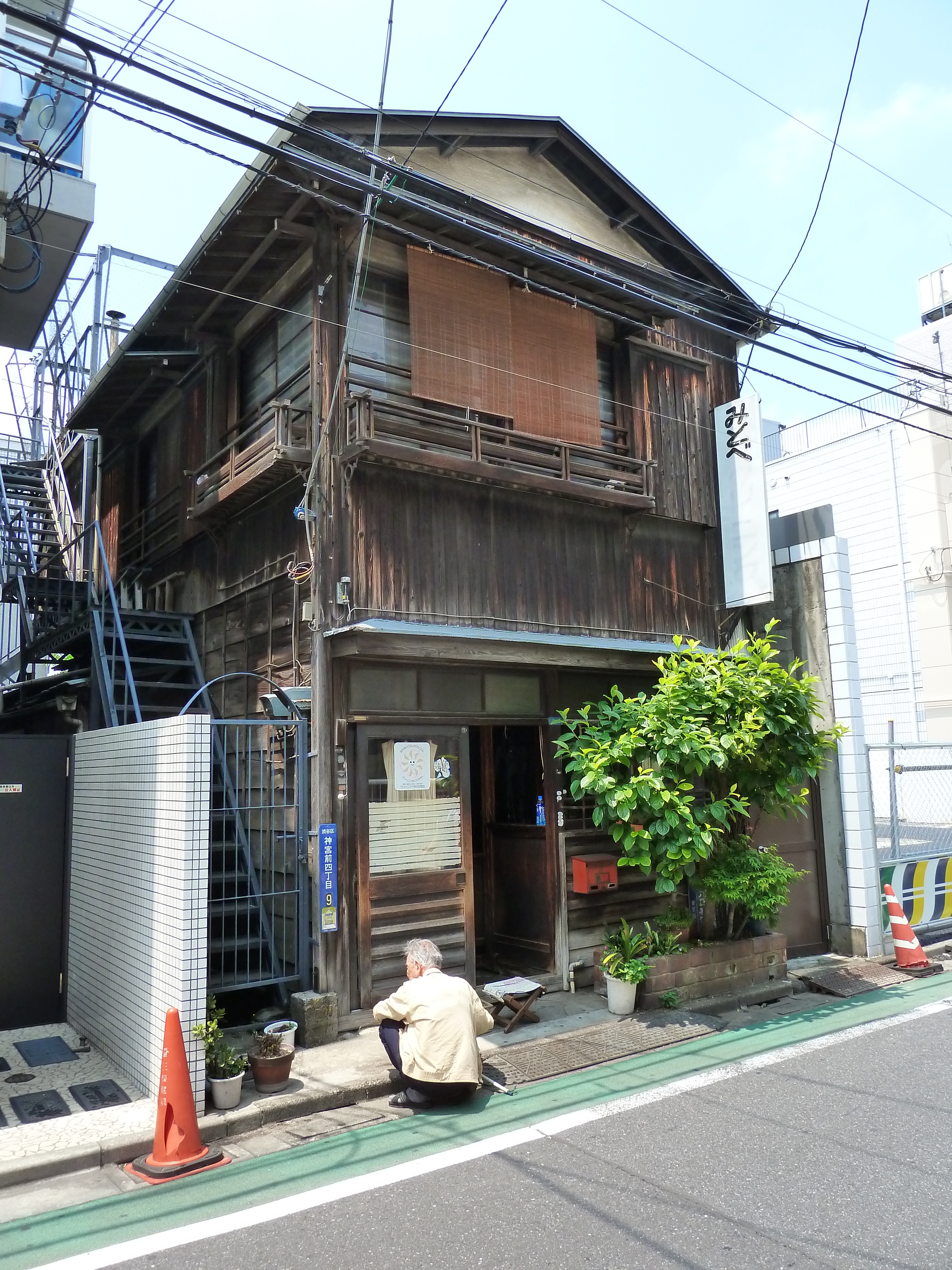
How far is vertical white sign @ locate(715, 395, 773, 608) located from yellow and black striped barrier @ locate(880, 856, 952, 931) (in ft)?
12.6

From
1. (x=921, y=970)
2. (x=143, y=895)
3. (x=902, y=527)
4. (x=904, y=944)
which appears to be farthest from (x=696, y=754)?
(x=902, y=527)

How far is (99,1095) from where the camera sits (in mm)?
6531

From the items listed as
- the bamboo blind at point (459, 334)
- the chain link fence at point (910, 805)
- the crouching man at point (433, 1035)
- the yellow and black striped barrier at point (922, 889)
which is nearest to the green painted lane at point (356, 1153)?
the crouching man at point (433, 1035)

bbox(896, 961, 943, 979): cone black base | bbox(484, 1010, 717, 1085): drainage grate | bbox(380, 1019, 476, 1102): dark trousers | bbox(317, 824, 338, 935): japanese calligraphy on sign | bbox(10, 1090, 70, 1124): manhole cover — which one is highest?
bbox(317, 824, 338, 935): japanese calligraphy on sign

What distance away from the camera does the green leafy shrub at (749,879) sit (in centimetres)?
896

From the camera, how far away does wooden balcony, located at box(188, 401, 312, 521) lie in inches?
340

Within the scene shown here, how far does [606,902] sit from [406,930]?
Answer: 105 inches

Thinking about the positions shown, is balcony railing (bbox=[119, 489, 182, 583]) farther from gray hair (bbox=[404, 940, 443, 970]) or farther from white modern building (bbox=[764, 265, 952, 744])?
white modern building (bbox=[764, 265, 952, 744])

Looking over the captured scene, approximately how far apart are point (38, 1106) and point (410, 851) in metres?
3.65

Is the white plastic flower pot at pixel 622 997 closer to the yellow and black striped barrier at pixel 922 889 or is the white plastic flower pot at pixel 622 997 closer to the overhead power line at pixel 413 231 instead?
the yellow and black striped barrier at pixel 922 889

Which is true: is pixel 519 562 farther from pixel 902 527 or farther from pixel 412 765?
pixel 902 527

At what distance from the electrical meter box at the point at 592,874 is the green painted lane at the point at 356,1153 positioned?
2138mm

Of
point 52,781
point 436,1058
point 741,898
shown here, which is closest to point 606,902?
point 741,898

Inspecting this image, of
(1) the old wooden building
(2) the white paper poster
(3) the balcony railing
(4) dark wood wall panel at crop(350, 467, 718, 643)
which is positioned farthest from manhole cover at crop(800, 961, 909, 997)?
(3) the balcony railing
